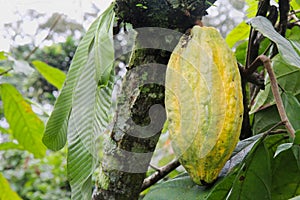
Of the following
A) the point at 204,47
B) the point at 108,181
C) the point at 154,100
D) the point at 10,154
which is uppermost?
the point at 204,47

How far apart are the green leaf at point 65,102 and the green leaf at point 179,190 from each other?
0.22 m

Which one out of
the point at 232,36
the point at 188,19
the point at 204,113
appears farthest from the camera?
the point at 232,36

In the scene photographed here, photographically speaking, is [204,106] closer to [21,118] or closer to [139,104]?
[139,104]

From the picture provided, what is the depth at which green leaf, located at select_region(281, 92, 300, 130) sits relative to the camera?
755mm

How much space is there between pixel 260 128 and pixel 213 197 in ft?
1.00

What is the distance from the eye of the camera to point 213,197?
644 millimetres

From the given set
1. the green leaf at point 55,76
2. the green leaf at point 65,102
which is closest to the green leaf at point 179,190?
the green leaf at point 65,102

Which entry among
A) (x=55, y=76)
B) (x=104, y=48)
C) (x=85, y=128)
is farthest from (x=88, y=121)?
(x=55, y=76)

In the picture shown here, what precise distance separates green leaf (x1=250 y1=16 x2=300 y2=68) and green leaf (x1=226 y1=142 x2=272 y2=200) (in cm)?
14

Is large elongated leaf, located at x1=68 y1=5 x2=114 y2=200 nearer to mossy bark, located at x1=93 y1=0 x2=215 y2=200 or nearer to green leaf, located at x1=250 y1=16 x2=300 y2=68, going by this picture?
mossy bark, located at x1=93 y1=0 x2=215 y2=200

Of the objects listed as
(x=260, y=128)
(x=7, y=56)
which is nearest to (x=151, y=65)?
(x=260, y=128)

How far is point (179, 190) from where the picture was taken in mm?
689

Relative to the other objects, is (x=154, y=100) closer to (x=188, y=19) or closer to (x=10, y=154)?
(x=188, y=19)

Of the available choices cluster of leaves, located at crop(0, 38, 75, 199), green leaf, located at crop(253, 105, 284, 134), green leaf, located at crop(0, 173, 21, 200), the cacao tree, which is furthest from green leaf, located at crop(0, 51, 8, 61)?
green leaf, located at crop(253, 105, 284, 134)
